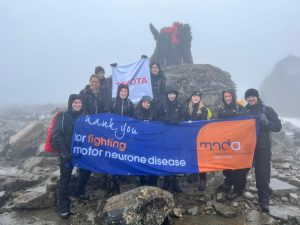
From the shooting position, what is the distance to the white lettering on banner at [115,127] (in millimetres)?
7852

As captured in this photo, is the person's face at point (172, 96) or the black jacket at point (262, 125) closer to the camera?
the black jacket at point (262, 125)

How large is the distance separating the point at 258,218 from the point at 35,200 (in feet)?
17.8

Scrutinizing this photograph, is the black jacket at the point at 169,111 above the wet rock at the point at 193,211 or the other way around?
above

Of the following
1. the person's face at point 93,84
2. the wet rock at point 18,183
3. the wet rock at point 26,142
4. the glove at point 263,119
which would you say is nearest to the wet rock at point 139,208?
the glove at point 263,119

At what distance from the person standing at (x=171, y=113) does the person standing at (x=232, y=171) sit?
114 cm

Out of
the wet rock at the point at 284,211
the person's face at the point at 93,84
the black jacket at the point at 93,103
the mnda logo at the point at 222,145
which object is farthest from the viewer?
the person's face at the point at 93,84

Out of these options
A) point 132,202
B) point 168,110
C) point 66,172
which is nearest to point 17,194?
point 66,172

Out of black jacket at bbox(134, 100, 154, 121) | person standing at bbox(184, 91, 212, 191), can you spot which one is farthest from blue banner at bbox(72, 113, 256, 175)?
person standing at bbox(184, 91, 212, 191)

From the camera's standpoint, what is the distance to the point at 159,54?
2138cm

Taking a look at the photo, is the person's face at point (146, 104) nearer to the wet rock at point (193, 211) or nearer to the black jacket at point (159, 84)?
the wet rock at point (193, 211)

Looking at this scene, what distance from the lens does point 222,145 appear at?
7734mm

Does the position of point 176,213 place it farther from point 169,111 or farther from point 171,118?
point 169,111

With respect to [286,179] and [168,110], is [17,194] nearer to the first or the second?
[168,110]

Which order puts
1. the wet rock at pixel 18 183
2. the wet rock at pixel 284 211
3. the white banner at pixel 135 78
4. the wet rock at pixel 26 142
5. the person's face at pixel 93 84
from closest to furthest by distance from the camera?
1. the wet rock at pixel 284 211
2. the wet rock at pixel 18 183
3. the person's face at pixel 93 84
4. the white banner at pixel 135 78
5. the wet rock at pixel 26 142
